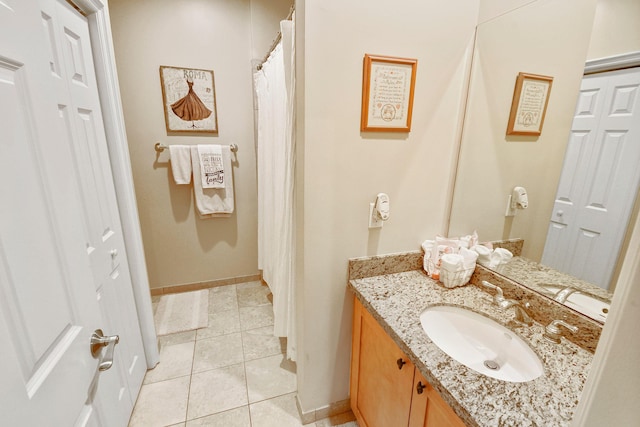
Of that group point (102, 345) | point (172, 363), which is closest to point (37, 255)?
point (102, 345)

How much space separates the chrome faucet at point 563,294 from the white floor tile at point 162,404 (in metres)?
1.80

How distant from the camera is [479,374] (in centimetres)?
77

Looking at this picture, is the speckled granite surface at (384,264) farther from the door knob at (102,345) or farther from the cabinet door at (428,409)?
the door knob at (102,345)

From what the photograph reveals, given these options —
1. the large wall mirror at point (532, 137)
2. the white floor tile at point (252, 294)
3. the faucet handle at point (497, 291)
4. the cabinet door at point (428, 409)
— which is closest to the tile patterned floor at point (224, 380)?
the white floor tile at point (252, 294)

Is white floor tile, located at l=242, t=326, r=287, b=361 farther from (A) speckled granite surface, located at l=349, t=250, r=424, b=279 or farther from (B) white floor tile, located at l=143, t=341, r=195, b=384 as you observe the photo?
(A) speckled granite surface, located at l=349, t=250, r=424, b=279

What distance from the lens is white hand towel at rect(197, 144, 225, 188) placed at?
2.36 m

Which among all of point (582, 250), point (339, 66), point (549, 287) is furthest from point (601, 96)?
point (339, 66)

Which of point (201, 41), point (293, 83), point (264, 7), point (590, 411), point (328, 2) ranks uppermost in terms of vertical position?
point (264, 7)

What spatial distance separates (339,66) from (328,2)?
0.67ft

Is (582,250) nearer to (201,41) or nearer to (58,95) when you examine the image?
(58,95)

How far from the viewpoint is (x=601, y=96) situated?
32.5 inches

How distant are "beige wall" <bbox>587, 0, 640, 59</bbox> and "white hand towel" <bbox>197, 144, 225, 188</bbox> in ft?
7.53

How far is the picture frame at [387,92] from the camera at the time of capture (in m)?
1.09

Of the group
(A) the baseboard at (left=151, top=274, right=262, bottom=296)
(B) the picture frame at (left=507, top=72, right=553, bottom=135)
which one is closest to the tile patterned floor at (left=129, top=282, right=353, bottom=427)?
(A) the baseboard at (left=151, top=274, right=262, bottom=296)
